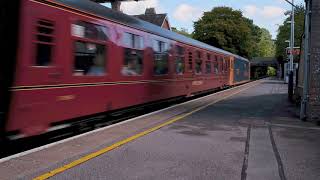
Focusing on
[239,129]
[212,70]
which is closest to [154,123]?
[239,129]

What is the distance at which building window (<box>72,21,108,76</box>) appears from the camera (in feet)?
32.5

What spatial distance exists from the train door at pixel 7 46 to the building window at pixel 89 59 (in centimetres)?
214

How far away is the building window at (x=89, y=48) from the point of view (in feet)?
32.5

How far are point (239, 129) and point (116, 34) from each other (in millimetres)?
3848

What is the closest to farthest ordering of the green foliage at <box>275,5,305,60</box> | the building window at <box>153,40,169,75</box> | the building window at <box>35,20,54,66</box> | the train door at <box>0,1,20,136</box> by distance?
the train door at <box>0,1,20,136</box> → the building window at <box>35,20,54,66</box> → the building window at <box>153,40,169,75</box> → the green foliage at <box>275,5,305,60</box>

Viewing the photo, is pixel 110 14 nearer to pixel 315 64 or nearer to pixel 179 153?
pixel 179 153

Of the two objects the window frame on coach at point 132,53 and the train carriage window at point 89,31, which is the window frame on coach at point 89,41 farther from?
the window frame on coach at point 132,53

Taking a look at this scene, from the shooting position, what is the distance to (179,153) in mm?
8125

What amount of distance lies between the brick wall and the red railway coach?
4803 millimetres

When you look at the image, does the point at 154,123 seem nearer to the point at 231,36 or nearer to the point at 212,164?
the point at 212,164

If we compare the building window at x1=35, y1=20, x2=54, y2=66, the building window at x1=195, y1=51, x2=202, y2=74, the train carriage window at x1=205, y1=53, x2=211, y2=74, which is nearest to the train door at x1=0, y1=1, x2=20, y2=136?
the building window at x1=35, y1=20, x2=54, y2=66

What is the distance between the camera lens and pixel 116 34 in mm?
12000

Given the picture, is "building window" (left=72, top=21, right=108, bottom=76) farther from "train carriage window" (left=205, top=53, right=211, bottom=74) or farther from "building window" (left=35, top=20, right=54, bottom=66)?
"train carriage window" (left=205, top=53, right=211, bottom=74)

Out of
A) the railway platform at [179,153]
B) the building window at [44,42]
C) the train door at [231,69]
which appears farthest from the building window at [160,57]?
the train door at [231,69]
